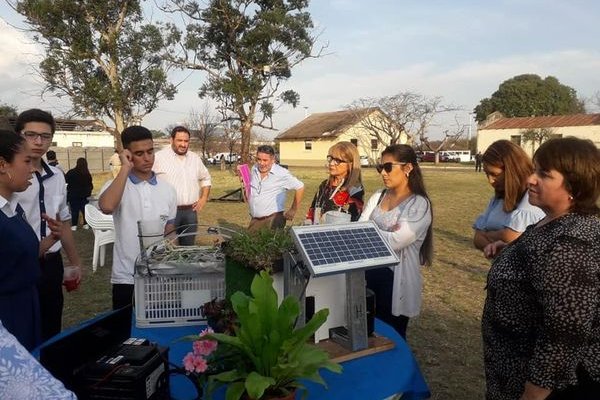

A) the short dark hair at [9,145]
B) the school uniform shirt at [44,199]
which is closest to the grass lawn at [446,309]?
the school uniform shirt at [44,199]

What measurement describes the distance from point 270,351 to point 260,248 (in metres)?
0.52

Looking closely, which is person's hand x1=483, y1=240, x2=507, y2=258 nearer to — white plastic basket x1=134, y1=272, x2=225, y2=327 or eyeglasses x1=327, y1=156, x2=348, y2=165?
white plastic basket x1=134, y1=272, x2=225, y2=327

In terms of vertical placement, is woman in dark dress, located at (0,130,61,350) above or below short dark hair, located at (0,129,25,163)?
below

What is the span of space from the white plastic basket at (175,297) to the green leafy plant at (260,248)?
28 cm

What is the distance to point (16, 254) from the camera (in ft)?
6.61

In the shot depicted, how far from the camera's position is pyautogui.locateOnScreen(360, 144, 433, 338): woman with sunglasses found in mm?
2684

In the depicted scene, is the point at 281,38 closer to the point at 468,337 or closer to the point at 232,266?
the point at 468,337

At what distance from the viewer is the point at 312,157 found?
1809 inches

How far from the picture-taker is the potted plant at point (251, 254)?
1.71 metres

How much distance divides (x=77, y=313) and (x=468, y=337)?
3921 mm

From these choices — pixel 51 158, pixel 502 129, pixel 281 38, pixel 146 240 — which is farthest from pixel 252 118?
pixel 502 129

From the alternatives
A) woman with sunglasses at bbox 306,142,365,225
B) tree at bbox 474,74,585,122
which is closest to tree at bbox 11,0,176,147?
woman with sunglasses at bbox 306,142,365,225

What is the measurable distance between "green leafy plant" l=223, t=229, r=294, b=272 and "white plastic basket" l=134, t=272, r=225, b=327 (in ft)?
0.93

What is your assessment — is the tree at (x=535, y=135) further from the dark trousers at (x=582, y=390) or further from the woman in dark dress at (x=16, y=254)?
the woman in dark dress at (x=16, y=254)
